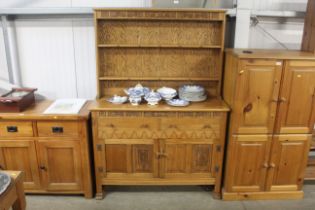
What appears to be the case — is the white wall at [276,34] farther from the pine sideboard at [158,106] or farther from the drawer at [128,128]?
the drawer at [128,128]

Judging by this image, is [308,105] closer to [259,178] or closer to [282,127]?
[282,127]

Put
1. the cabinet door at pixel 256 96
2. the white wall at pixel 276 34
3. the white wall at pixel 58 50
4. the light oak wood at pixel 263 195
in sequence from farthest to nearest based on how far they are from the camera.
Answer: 1. the white wall at pixel 276 34
2. the white wall at pixel 58 50
3. the light oak wood at pixel 263 195
4. the cabinet door at pixel 256 96

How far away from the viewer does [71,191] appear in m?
2.60

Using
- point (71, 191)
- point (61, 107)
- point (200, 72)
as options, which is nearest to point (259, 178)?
point (200, 72)

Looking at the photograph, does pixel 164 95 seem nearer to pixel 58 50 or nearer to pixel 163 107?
pixel 163 107

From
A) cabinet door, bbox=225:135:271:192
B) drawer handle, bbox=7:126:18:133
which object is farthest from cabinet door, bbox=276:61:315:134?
drawer handle, bbox=7:126:18:133

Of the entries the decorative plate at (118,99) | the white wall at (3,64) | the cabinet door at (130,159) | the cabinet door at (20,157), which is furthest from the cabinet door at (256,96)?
the white wall at (3,64)

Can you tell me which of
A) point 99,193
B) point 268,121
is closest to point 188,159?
point 268,121

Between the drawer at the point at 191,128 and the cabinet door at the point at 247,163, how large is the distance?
0.20 metres

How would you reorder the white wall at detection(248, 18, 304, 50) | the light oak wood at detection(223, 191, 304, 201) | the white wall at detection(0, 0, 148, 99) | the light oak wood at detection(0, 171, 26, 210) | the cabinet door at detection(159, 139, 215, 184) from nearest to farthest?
the light oak wood at detection(0, 171, 26, 210) < the cabinet door at detection(159, 139, 215, 184) < the light oak wood at detection(223, 191, 304, 201) < the white wall at detection(0, 0, 148, 99) < the white wall at detection(248, 18, 304, 50)

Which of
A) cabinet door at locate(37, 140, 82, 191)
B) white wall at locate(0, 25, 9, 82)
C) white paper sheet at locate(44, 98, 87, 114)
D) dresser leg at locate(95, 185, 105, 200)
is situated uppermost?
white wall at locate(0, 25, 9, 82)

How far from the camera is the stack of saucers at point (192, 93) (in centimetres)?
258

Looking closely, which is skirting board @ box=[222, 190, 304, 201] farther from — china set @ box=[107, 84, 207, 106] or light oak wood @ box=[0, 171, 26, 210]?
light oak wood @ box=[0, 171, 26, 210]

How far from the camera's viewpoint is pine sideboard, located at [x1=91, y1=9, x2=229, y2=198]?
7.97 feet
